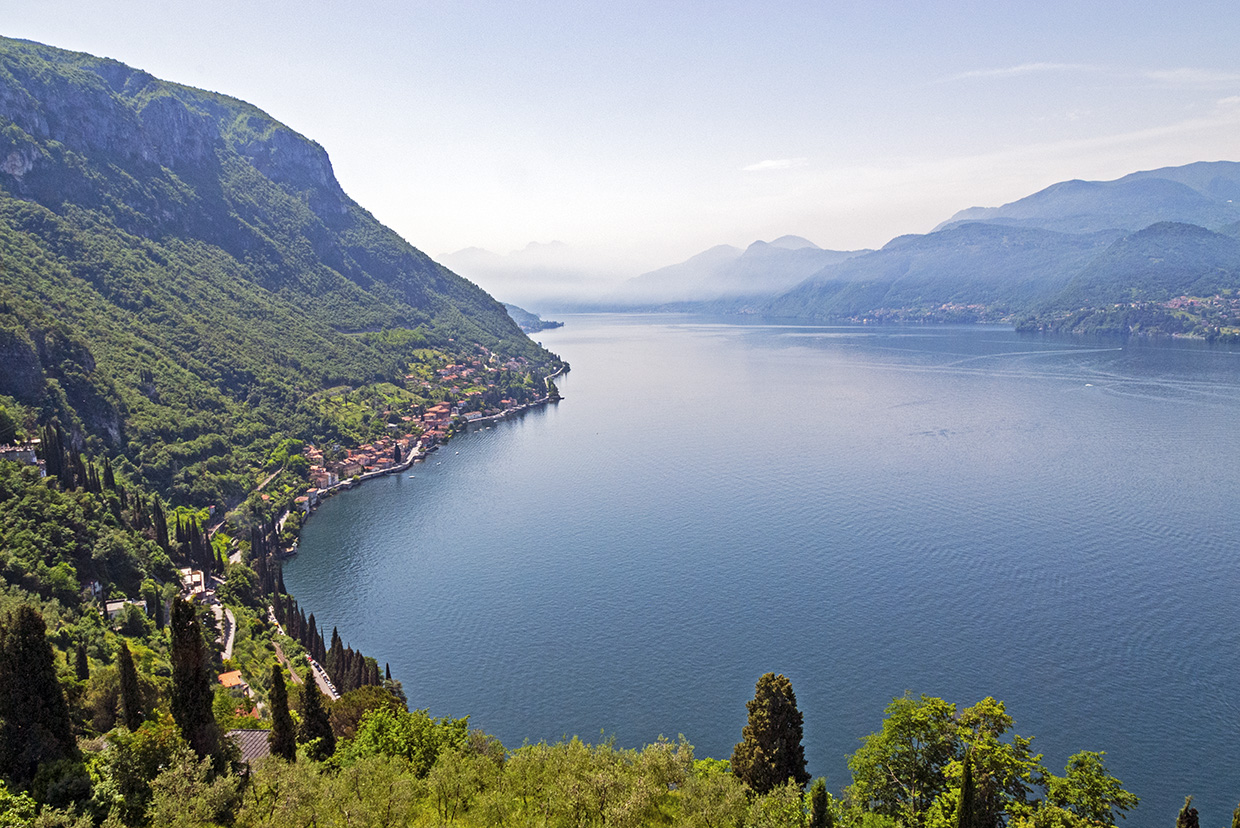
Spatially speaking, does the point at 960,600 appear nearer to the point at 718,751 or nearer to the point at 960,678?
the point at 960,678

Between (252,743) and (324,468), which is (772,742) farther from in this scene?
(324,468)

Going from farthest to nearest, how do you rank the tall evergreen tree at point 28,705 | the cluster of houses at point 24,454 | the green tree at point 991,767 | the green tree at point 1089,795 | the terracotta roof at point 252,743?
the cluster of houses at point 24,454, the terracotta roof at point 252,743, the green tree at point 991,767, the green tree at point 1089,795, the tall evergreen tree at point 28,705

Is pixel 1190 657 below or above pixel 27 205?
below

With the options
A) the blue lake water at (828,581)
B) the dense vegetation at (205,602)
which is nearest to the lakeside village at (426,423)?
the dense vegetation at (205,602)

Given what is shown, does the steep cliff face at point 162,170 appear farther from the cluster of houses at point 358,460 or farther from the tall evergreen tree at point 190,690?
the tall evergreen tree at point 190,690

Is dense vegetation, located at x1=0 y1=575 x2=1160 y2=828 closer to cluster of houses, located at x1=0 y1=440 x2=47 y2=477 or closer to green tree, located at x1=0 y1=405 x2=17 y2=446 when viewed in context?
cluster of houses, located at x1=0 y1=440 x2=47 y2=477

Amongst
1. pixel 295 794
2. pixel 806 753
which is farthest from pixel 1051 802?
pixel 295 794

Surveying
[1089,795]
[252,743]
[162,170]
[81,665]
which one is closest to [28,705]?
[252,743]
